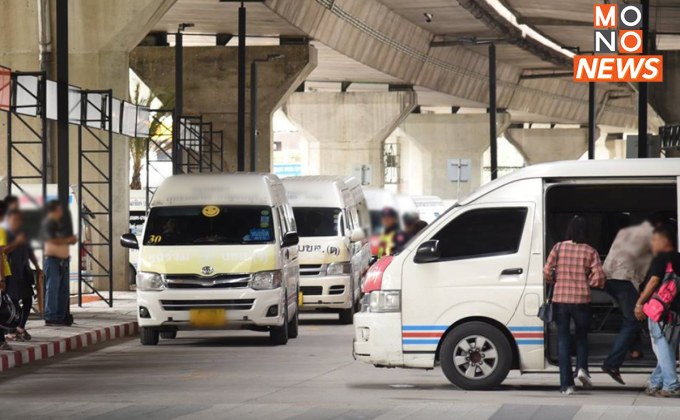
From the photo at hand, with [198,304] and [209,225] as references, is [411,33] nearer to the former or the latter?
[209,225]

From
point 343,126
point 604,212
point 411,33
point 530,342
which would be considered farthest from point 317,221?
point 343,126

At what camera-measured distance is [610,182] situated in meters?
15.1

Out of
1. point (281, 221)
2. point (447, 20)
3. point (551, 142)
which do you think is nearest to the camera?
point (281, 221)

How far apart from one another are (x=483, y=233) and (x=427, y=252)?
0.59 m

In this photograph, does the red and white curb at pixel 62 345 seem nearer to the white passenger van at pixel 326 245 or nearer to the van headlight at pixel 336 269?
the white passenger van at pixel 326 245

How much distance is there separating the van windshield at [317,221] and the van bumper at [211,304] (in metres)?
6.09

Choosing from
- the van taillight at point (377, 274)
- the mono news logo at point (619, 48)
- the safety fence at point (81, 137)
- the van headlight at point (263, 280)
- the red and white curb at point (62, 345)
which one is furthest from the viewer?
the mono news logo at point (619, 48)

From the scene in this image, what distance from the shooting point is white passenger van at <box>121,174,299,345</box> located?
68.4 feet

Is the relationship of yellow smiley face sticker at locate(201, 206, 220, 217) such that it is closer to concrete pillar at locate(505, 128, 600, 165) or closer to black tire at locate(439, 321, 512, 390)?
black tire at locate(439, 321, 512, 390)

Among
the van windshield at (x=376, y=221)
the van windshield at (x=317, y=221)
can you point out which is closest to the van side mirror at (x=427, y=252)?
the van windshield at (x=376, y=221)

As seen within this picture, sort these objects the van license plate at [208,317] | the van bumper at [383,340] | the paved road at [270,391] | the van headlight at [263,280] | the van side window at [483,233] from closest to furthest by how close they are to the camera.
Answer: the paved road at [270,391] < the van side window at [483,233] < the van bumper at [383,340] < the van license plate at [208,317] < the van headlight at [263,280]

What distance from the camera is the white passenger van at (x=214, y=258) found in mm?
20844

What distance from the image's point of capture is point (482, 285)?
1515 centimetres

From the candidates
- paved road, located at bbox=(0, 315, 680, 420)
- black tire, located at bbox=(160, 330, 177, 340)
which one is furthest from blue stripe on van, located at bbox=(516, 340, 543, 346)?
black tire, located at bbox=(160, 330, 177, 340)
